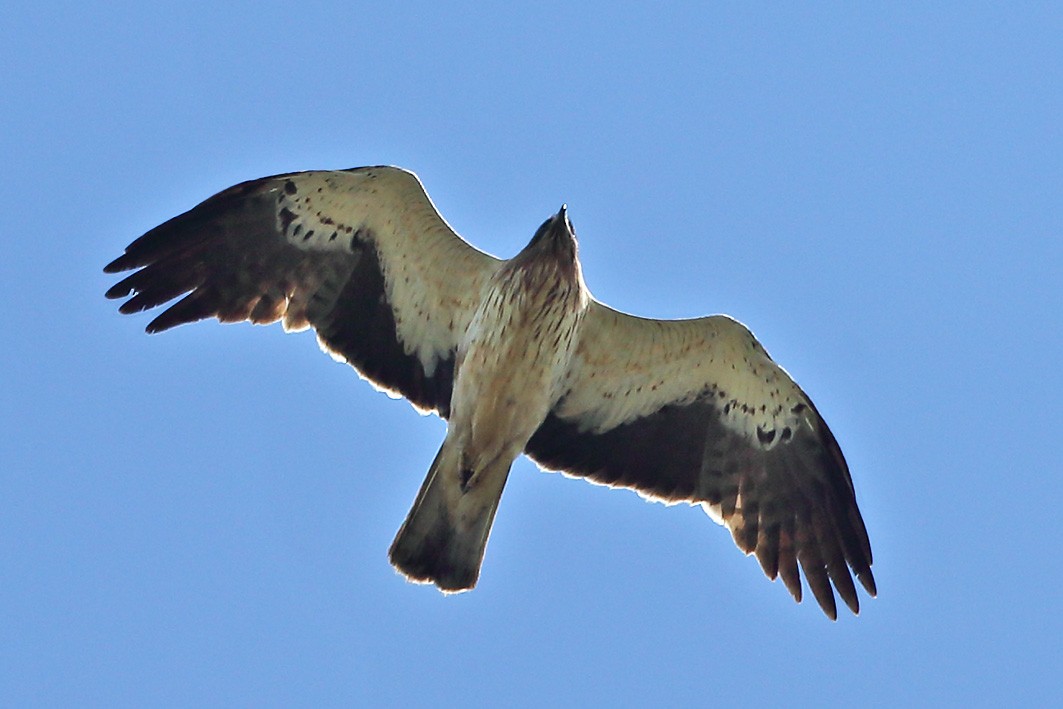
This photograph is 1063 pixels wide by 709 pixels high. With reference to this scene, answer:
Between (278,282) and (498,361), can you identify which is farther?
(278,282)

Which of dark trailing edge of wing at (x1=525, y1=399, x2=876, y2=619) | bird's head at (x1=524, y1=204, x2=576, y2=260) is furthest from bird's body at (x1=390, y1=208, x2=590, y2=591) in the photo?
dark trailing edge of wing at (x1=525, y1=399, x2=876, y2=619)

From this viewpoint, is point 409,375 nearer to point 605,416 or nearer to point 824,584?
point 605,416

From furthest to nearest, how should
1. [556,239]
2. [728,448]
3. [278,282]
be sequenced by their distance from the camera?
1. [728,448]
2. [278,282]
3. [556,239]

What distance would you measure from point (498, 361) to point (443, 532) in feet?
4.34

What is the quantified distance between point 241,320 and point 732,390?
3.81 metres

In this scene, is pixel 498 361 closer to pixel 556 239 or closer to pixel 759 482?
pixel 556 239

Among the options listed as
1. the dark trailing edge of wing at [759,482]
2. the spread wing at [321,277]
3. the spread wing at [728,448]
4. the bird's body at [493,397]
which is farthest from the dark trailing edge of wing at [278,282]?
the dark trailing edge of wing at [759,482]

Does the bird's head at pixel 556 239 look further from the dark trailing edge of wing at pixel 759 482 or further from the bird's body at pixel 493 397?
the dark trailing edge of wing at pixel 759 482

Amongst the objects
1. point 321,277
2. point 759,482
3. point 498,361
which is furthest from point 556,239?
point 759,482

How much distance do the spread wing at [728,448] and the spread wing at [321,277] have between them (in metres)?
1.10

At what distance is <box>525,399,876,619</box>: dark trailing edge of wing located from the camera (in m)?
11.8

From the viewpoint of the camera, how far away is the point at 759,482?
12.0m

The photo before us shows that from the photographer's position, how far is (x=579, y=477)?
11.7 m

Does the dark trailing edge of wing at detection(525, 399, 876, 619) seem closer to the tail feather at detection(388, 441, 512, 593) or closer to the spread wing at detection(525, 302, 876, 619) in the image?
the spread wing at detection(525, 302, 876, 619)
